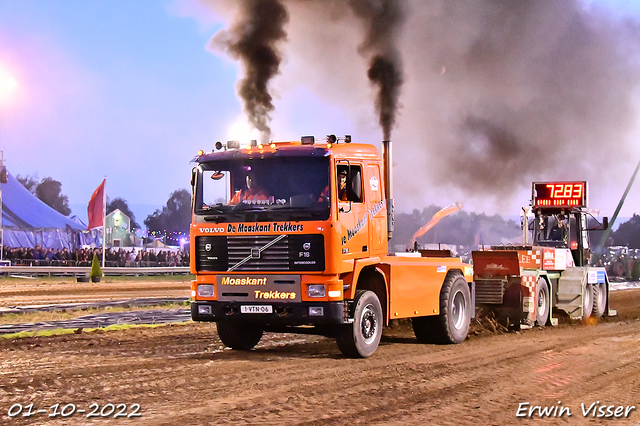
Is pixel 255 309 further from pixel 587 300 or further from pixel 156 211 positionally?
pixel 156 211

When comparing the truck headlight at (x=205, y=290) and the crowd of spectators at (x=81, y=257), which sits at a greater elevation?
the crowd of spectators at (x=81, y=257)

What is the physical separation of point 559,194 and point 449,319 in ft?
34.7

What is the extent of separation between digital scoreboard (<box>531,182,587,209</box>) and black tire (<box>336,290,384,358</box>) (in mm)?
12717

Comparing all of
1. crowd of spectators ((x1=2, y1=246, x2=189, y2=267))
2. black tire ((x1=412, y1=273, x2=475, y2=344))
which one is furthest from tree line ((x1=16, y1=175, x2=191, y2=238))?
black tire ((x1=412, y1=273, x2=475, y2=344))

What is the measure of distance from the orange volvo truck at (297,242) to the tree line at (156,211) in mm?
113609

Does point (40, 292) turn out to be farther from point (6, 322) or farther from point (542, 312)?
point (542, 312)

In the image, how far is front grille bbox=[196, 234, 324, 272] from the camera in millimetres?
Answer: 11078

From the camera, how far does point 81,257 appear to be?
147ft

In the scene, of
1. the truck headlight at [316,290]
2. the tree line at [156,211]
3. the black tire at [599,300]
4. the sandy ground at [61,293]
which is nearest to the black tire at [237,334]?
the truck headlight at [316,290]

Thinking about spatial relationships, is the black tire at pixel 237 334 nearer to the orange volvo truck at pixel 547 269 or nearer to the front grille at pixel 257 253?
the front grille at pixel 257 253

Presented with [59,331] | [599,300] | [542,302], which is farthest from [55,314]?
[599,300]

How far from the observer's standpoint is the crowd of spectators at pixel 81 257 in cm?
4388

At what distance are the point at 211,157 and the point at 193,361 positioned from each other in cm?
331

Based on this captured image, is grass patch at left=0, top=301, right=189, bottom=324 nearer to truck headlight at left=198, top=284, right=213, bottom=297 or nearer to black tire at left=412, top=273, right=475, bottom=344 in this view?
truck headlight at left=198, top=284, right=213, bottom=297
